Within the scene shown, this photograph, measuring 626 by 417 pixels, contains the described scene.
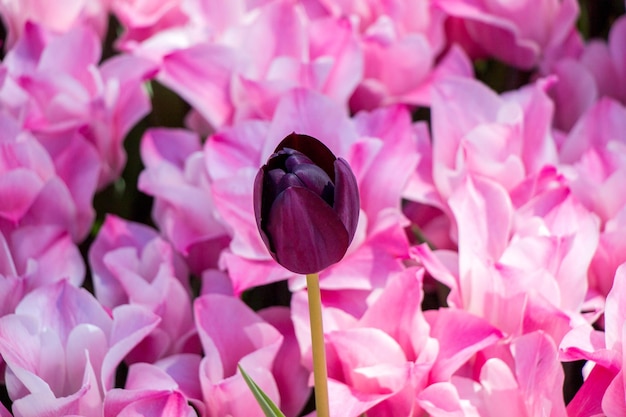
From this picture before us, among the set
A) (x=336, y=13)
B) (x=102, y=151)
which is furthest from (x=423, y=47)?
(x=102, y=151)

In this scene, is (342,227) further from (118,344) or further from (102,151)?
(102,151)

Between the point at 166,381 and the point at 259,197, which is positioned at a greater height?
the point at 259,197

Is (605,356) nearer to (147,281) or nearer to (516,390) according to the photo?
(516,390)

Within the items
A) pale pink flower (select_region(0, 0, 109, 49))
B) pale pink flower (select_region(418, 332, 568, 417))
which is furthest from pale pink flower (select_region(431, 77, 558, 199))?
pale pink flower (select_region(0, 0, 109, 49))

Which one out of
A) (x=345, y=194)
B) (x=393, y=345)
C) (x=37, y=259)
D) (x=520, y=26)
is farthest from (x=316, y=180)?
(x=520, y=26)

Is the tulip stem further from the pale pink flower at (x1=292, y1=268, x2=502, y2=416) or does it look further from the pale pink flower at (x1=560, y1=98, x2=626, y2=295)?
the pale pink flower at (x1=560, y1=98, x2=626, y2=295)

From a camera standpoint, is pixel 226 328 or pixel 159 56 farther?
pixel 159 56
